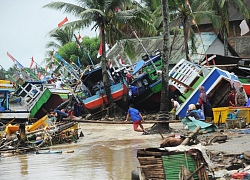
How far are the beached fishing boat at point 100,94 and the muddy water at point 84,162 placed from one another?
10.6 meters

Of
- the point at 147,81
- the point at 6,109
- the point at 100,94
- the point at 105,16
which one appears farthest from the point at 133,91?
the point at 6,109

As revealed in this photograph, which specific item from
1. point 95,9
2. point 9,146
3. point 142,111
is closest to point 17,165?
point 9,146

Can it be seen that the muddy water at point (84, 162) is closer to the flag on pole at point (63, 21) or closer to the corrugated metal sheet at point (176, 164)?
the corrugated metal sheet at point (176, 164)

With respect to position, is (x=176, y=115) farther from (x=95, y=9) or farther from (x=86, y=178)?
(x=86, y=178)

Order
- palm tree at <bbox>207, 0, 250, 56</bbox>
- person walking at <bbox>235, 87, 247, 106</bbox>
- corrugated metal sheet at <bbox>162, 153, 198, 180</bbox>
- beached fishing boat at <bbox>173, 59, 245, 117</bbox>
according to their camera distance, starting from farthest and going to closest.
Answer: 1. palm tree at <bbox>207, 0, 250, 56</bbox>
2. beached fishing boat at <bbox>173, 59, 245, 117</bbox>
3. person walking at <bbox>235, 87, 247, 106</bbox>
4. corrugated metal sheet at <bbox>162, 153, 198, 180</bbox>

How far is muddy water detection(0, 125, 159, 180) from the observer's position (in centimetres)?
1152

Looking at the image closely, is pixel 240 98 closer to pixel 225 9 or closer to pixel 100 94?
pixel 100 94

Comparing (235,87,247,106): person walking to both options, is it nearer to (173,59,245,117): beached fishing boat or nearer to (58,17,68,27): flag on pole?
(173,59,245,117): beached fishing boat

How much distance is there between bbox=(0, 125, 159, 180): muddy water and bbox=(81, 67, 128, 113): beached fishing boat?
416 inches

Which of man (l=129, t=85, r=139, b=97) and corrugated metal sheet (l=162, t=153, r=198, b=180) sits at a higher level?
man (l=129, t=85, r=139, b=97)

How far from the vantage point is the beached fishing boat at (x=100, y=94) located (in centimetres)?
2906

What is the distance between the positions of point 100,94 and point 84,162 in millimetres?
16055

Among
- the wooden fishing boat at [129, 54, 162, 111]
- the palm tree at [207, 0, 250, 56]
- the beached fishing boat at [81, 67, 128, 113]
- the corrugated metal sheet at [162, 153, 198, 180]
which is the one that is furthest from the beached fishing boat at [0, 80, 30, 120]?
the corrugated metal sheet at [162, 153, 198, 180]

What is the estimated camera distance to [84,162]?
13297 mm
